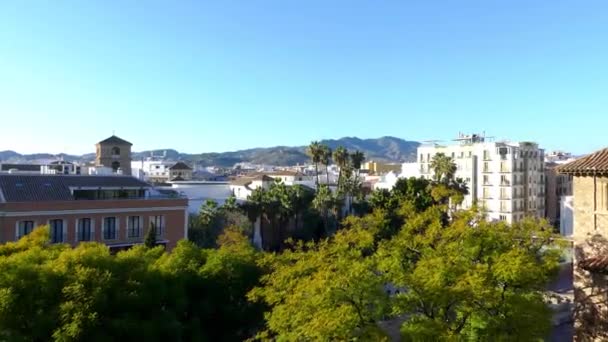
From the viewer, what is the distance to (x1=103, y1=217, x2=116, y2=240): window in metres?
33.8

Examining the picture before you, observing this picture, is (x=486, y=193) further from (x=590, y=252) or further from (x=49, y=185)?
(x=590, y=252)

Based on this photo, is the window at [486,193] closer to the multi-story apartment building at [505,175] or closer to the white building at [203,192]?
the multi-story apartment building at [505,175]

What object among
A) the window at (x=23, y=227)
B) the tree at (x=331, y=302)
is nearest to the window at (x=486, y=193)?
the window at (x=23, y=227)

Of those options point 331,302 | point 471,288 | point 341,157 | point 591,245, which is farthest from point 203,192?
point 471,288

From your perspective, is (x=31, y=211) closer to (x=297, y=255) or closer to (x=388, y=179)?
(x=297, y=255)

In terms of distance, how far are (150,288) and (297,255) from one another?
4.03 m

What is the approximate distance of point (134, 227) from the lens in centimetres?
3509

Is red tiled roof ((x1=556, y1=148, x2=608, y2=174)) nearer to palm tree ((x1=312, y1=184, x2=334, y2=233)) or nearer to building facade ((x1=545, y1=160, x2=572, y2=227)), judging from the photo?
palm tree ((x1=312, y1=184, x2=334, y2=233))

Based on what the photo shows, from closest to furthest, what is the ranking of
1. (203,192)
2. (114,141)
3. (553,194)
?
(203,192)
(114,141)
(553,194)

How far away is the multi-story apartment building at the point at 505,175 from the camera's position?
235 ft

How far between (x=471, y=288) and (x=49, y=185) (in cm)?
2961

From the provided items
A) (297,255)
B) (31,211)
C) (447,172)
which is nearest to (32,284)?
(297,255)

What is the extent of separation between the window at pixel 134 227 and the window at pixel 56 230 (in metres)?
4.21

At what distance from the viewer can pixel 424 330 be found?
1081cm
